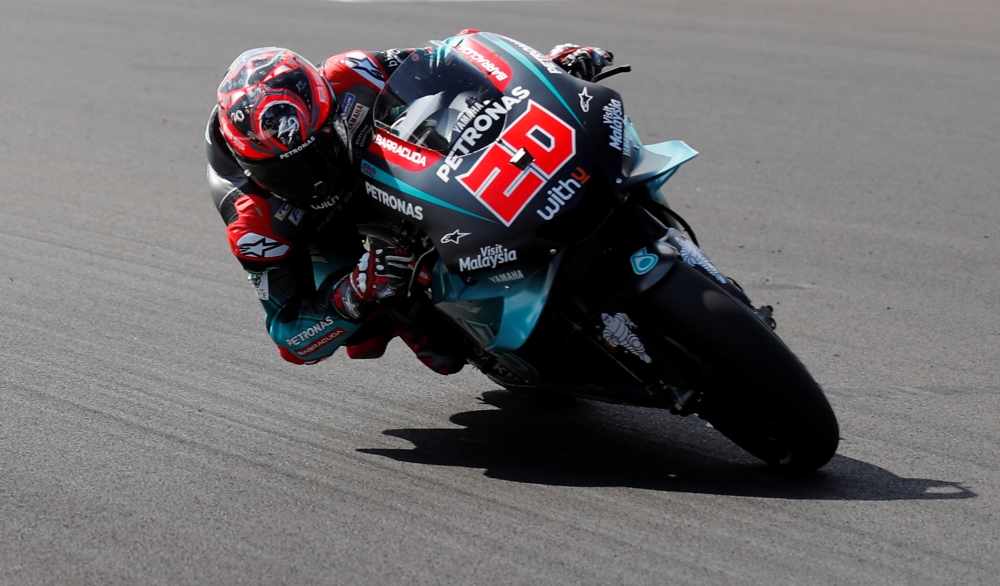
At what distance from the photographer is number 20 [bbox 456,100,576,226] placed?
350 centimetres

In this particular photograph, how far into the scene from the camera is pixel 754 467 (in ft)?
13.0

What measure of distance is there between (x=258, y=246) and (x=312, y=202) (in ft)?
0.84

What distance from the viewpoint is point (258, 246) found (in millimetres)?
4039

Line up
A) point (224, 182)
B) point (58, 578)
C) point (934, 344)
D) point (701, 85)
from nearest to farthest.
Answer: point (58, 578) < point (224, 182) < point (934, 344) < point (701, 85)

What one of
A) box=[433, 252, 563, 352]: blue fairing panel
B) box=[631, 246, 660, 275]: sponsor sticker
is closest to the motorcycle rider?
box=[433, 252, 563, 352]: blue fairing panel

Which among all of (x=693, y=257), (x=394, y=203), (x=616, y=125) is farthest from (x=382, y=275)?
(x=693, y=257)

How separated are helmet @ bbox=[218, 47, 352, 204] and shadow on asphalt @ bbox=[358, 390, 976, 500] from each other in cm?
108

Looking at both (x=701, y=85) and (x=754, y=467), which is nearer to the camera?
(x=754, y=467)

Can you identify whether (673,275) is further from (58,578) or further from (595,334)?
(58,578)

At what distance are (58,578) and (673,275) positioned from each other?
203 cm

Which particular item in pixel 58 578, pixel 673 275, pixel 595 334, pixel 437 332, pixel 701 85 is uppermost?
pixel 673 275

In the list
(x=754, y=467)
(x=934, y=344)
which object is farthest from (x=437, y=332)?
(x=934, y=344)

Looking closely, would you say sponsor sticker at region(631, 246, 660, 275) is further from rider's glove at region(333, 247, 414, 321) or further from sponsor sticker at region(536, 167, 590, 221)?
rider's glove at region(333, 247, 414, 321)

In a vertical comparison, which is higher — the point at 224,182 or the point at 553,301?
the point at 553,301
